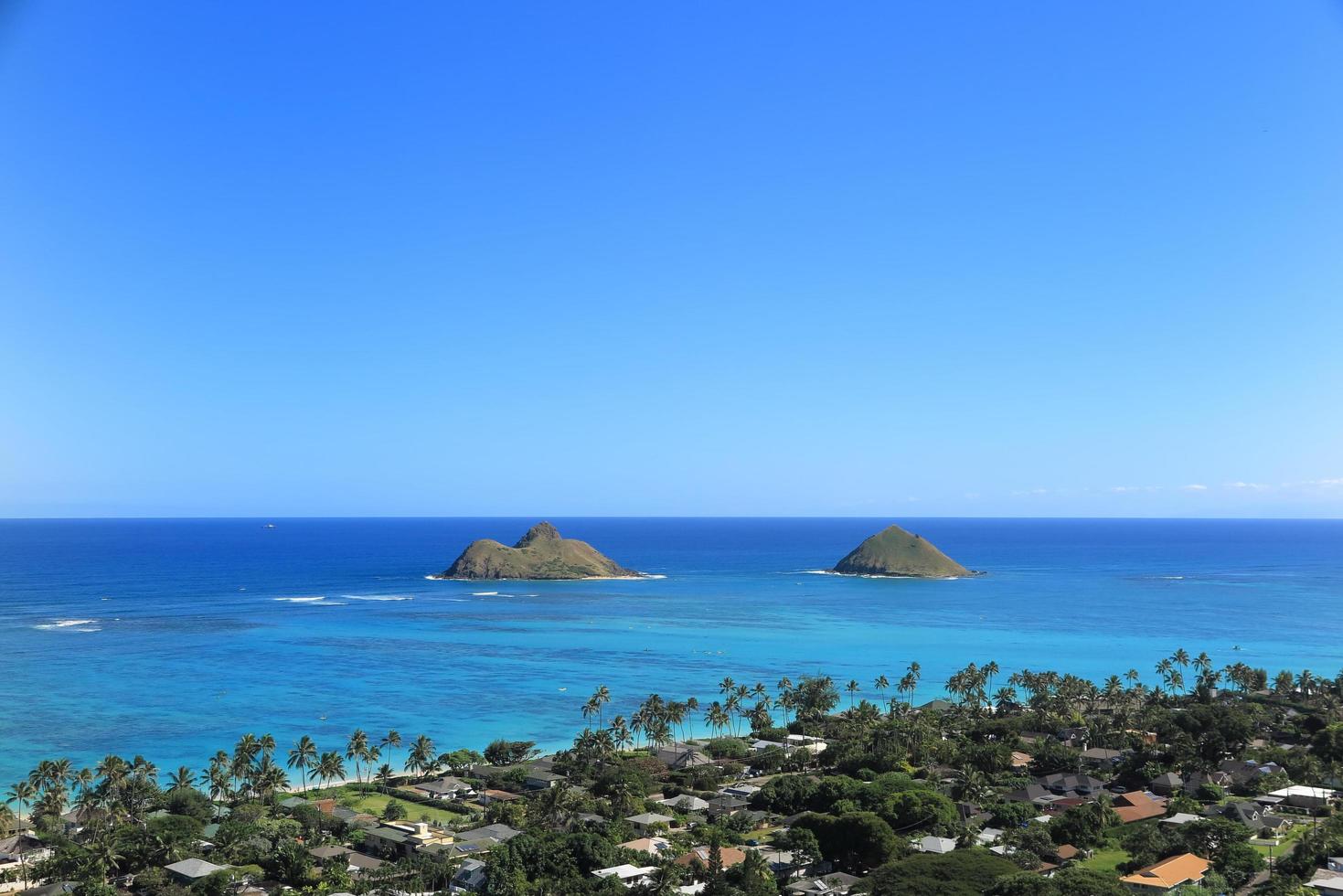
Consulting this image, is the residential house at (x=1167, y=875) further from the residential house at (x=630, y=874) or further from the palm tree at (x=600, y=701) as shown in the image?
the palm tree at (x=600, y=701)

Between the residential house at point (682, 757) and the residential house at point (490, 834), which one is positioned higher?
the residential house at point (490, 834)

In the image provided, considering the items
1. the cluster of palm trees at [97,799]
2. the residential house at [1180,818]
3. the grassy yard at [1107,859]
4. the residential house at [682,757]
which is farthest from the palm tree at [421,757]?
the residential house at [1180,818]

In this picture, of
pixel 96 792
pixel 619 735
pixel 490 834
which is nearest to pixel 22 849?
pixel 96 792

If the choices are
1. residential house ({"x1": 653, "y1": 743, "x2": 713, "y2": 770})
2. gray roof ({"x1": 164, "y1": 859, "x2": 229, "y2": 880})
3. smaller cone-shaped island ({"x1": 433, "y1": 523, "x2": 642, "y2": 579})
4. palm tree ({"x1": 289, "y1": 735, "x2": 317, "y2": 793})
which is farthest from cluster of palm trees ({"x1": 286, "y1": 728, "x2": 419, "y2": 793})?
smaller cone-shaped island ({"x1": 433, "y1": 523, "x2": 642, "y2": 579})

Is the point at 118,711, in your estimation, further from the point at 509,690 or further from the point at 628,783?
the point at 628,783

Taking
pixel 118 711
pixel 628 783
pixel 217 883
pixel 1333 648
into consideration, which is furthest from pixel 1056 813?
pixel 1333 648

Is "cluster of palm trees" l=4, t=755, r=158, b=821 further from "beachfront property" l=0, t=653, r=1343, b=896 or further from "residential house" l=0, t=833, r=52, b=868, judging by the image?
"residential house" l=0, t=833, r=52, b=868

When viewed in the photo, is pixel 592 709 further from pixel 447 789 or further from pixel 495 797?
pixel 495 797
